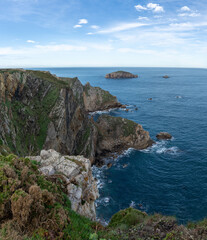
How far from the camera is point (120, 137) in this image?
67750 mm

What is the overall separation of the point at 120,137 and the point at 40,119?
33754 mm

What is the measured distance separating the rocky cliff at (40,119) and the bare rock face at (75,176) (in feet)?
40.2

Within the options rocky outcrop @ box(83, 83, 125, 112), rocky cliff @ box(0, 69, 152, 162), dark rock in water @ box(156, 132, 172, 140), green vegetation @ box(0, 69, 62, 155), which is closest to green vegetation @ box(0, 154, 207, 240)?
rocky cliff @ box(0, 69, 152, 162)

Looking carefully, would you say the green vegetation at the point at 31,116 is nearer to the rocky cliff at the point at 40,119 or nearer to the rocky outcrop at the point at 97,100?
the rocky cliff at the point at 40,119

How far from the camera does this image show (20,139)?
3709 cm

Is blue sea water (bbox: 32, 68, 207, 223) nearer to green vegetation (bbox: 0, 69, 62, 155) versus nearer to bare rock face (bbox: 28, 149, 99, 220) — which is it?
bare rock face (bbox: 28, 149, 99, 220)

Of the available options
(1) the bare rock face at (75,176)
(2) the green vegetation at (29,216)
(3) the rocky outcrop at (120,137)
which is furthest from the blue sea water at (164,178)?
(2) the green vegetation at (29,216)

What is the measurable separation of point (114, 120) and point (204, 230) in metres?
60.5

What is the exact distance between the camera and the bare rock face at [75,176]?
63.1ft

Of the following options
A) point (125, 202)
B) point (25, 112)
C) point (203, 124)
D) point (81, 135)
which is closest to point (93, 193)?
point (125, 202)

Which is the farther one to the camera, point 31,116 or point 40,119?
point 40,119

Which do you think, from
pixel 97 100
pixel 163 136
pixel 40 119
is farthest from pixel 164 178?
pixel 97 100

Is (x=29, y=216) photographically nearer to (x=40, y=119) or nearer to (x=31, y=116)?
(x=31, y=116)

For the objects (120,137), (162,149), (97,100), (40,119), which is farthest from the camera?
(97,100)
